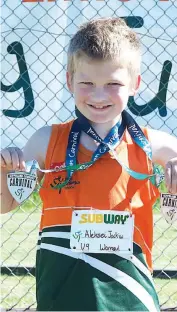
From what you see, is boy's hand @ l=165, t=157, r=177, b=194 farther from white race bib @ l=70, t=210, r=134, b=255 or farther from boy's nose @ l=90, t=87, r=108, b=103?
boy's nose @ l=90, t=87, r=108, b=103

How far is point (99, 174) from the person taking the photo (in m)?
2.36

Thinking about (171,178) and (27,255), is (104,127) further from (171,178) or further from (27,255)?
(27,255)

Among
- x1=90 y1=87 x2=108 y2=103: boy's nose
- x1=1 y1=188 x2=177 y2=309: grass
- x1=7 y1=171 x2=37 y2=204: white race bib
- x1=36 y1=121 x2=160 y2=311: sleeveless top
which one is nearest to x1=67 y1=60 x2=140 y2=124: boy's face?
x1=90 y1=87 x2=108 y2=103: boy's nose

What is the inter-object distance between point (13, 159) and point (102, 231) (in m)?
0.34

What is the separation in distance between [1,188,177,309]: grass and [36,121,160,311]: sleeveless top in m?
2.52

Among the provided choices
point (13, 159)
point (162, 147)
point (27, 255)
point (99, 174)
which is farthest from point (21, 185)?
point (27, 255)

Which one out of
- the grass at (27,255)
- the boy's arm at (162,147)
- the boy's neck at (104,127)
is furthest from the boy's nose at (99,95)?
the grass at (27,255)

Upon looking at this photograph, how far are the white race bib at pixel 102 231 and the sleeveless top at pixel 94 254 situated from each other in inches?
0.7

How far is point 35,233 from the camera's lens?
7.35m

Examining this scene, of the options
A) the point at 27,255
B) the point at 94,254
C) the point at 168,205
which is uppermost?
the point at 168,205

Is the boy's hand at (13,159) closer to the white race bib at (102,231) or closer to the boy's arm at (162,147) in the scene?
the white race bib at (102,231)

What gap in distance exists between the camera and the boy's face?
2.27 meters

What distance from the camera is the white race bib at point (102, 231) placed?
2314 mm

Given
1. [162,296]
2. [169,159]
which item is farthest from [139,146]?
[162,296]
